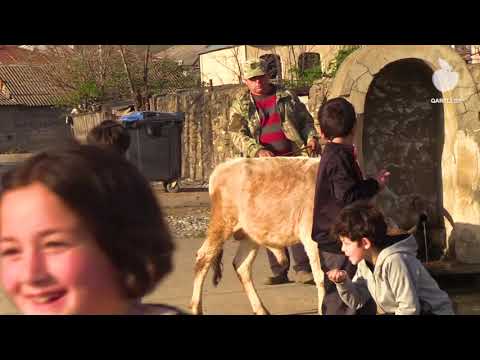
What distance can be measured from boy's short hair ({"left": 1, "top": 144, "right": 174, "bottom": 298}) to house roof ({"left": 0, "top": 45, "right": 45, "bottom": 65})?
2388 cm

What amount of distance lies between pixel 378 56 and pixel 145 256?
6.74 meters

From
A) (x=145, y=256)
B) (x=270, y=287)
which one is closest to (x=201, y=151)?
(x=270, y=287)

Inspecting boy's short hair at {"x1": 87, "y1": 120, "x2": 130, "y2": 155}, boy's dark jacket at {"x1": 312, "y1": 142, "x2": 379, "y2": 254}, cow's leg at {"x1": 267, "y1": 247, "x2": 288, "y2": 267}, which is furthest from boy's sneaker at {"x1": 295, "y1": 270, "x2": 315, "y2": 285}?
boy's short hair at {"x1": 87, "y1": 120, "x2": 130, "y2": 155}

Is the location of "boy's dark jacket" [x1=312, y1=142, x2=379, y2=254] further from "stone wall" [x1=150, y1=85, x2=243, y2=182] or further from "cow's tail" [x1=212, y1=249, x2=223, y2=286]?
"stone wall" [x1=150, y1=85, x2=243, y2=182]

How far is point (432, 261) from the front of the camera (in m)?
8.54

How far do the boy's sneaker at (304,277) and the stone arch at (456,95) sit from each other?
61.6 inches

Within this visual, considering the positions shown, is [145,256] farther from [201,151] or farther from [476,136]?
[201,151]

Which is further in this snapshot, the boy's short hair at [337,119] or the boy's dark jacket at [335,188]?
the boy's short hair at [337,119]

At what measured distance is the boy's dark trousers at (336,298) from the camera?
495 centimetres

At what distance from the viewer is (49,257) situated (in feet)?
5.58

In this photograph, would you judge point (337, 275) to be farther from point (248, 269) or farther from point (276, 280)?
point (276, 280)

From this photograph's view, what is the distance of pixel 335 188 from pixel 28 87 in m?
22.6
